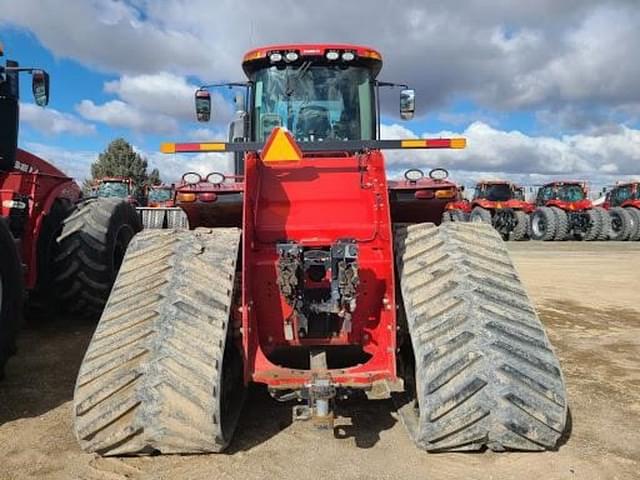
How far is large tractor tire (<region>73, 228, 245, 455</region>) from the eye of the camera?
319 cm

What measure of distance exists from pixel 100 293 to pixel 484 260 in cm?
400

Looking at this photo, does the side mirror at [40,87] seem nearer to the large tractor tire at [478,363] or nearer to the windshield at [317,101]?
the windshield at [317,101]

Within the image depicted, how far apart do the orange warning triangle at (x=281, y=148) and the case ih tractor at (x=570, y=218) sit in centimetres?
2089

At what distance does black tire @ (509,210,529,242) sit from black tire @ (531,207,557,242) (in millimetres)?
286

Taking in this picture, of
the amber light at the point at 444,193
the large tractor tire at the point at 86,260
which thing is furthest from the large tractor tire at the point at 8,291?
the amber light at the point at 444,193

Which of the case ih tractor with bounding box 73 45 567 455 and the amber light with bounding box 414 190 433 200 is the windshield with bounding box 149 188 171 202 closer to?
the case ih tractor with bounding box 73 45 567 455

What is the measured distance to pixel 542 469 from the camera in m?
3.17

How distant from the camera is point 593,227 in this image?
23516 mm

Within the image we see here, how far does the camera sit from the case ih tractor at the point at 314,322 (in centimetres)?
320

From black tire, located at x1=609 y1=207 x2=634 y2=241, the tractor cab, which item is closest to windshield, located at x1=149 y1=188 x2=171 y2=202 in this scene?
black tire, located at x1=609 y1=207 x2=634 y2=241

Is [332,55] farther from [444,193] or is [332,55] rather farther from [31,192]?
[31,192]

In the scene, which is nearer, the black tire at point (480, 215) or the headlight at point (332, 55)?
the headlight at point (332, 55)

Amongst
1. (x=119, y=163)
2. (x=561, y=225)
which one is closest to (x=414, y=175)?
(x=561, y=225)

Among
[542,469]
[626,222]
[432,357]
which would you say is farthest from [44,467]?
[626,222]
